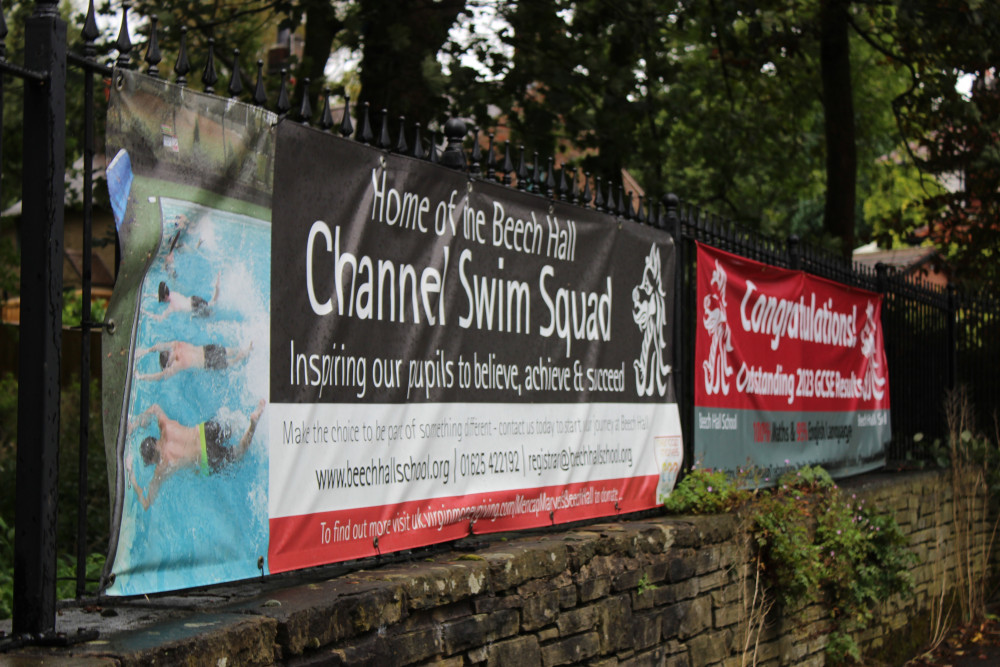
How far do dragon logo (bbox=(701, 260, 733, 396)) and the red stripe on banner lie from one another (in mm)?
1056

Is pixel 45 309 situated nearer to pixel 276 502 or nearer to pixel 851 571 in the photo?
pixel 276 502

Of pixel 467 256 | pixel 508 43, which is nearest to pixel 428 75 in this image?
pixel 508 43

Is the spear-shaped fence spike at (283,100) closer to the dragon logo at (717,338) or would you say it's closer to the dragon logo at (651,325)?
the dragon logo at (651,325)

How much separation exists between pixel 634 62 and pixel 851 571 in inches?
226

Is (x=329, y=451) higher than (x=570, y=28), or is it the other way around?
(x=570, y=28)

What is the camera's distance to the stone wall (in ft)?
10.4

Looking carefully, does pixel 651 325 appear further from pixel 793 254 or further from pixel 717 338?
pixel 793 254

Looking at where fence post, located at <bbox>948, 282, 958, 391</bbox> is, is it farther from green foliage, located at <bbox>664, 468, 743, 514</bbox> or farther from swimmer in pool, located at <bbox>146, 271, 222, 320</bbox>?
swimmer in pool, located at <bbox>146, 271, 222, 320</bbox>

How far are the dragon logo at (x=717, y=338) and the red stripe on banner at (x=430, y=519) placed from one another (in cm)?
106

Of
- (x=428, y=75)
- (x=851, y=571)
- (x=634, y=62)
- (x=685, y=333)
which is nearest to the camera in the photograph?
(x=685, y=333)

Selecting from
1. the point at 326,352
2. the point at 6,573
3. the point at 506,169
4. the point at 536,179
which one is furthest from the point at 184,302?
the point at 6,573

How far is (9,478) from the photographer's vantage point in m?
9.05

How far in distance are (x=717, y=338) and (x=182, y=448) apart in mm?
4009

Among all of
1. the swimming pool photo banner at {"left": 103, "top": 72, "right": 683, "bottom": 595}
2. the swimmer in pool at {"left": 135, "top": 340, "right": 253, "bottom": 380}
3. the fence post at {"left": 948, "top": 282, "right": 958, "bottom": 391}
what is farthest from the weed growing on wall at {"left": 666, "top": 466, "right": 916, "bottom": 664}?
the fence post at {"left": 948, "top": 282, "right": 958, "bottom": 391}
